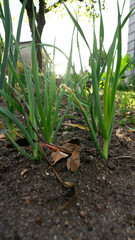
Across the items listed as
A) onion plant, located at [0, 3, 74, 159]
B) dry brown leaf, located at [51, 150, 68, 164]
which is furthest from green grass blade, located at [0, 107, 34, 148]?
dry brown leaf, located at [51, 150, 68, 164]

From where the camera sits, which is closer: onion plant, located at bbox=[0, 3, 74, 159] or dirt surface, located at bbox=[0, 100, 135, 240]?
dirt surface, located at bbox=[0, 100, 135, 240]

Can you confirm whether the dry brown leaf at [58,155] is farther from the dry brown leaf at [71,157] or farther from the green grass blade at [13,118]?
the green grass blade at [13,118]

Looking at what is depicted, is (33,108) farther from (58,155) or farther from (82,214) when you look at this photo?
(82,214)

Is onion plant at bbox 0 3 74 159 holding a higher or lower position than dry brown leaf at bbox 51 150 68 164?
higher

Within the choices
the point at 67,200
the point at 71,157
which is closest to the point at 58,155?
the point at 71,157

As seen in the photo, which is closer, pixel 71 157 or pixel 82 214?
pixel 82 214

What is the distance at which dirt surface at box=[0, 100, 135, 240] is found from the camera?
1.38ft

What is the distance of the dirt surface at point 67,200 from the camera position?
16.6 inches

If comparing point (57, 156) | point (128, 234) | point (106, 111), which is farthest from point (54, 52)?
point (128, 234)

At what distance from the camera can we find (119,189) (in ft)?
1.91

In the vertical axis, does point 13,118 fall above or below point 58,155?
above

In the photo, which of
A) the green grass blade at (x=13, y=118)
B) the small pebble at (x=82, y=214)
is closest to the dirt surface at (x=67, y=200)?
the small pebble at (x=82, y=214)

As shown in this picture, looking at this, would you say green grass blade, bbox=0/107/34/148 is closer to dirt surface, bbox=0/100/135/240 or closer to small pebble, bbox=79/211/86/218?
dirt surface, bbox=0/100/135/240

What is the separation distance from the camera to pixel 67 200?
0.52 m
